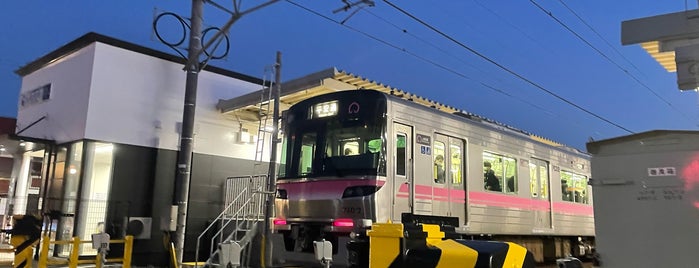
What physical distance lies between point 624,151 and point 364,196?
3.65 metres

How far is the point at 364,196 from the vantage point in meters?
7.75

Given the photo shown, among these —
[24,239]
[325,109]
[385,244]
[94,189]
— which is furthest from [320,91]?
[385,244]

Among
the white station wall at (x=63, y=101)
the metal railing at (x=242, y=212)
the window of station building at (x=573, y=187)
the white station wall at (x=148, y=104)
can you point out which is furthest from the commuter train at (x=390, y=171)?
the white station wall at (x=63, y=101)

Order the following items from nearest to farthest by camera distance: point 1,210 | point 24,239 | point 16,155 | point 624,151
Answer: point 624,151 < point 24,239 < point 16,155 < point 1,210

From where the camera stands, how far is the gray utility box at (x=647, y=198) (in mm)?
4695

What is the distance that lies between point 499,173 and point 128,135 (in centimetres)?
870

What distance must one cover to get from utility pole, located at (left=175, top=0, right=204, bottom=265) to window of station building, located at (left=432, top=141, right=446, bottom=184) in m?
5.15

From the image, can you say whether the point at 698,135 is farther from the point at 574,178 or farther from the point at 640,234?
the point at 574,178

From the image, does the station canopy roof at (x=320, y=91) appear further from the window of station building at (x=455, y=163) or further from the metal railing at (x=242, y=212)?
the metal railing at (x=242, y=212)

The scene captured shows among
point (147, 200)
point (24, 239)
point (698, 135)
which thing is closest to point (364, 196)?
point (698, 135)

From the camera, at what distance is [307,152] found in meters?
8.84

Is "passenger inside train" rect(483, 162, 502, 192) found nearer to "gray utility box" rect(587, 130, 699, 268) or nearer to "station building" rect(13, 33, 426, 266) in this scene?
"station building" rect(13, 33, 426, 266)

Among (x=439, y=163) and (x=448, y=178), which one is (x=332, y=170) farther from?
(x=448, y=178)

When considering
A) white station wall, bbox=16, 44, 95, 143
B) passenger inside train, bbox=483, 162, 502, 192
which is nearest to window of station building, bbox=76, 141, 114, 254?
white station wall, bbox=16, 44, 95, 143
